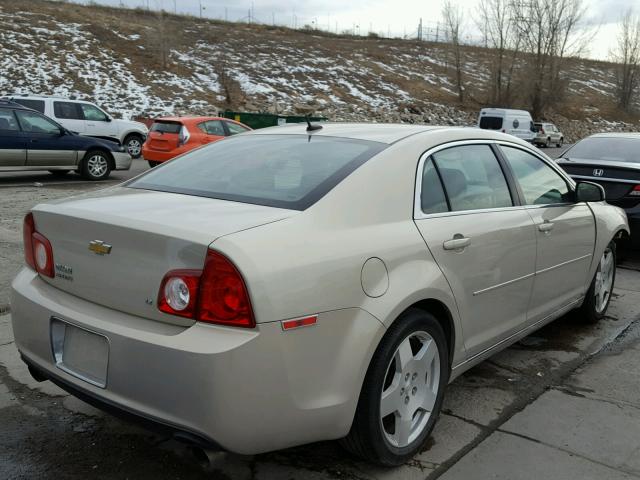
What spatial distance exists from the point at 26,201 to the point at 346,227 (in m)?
8.89

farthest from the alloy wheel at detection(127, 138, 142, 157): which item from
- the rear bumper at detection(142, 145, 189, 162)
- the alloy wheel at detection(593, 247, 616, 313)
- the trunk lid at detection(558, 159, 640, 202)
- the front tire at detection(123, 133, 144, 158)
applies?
the alloy wheel at detection(593, 247, 616, 313)

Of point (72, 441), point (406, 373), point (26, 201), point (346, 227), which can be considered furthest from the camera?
point (26, 201)

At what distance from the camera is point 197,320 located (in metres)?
2.28

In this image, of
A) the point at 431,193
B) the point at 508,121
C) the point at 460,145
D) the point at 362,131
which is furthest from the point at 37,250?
the point at 508,121

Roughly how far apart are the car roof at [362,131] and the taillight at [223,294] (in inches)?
51.7

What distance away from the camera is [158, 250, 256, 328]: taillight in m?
2.21

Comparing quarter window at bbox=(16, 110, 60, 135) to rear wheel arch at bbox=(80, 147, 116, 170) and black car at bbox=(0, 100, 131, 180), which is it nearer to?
black car at bbox=(0, 100, 131, 180)

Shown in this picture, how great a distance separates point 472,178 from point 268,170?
1.20 m

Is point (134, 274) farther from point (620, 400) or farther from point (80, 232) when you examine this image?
point (620, 400)

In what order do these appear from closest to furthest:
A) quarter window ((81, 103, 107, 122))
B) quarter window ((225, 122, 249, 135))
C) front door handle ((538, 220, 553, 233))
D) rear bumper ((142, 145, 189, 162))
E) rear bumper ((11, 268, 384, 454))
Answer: rear bumper ((11, 268, 384, 454)), front door handle ((538, 220, 553, 233)), rear bumper ((142, 145, 189, 162)), quarter window ((225, 122, 249, 135)), quarter window ((81, 103, 107, 122))

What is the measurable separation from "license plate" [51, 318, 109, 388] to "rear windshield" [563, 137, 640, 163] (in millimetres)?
6912

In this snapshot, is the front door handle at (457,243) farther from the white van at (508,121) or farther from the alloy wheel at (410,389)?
the white van at (508,121)

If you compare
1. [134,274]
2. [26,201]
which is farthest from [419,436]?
[26,201]

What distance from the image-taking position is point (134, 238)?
2434 millimetres
